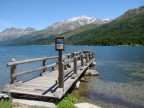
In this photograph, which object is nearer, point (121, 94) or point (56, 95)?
point (56, 95)

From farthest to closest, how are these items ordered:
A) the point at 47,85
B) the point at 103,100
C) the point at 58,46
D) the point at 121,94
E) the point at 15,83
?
the point at 121,94, the point at 103,100, the point at 47,85, the point at 15,83, the point at 58,46

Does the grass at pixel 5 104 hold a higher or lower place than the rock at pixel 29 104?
lower

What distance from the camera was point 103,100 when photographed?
1673cm

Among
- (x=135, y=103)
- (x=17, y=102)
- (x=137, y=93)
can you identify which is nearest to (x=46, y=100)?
(x=17, y=102)

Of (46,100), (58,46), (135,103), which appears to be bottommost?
(135,103)

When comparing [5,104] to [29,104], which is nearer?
[29,104]

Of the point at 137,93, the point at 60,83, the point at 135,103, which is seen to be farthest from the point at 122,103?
the point at 60,83

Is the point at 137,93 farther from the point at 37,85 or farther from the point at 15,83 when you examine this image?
the point at 15,83

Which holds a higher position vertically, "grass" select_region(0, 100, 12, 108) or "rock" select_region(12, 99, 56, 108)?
"rock" select_region(12, 99, 56, 108)

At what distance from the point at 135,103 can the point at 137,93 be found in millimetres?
3000

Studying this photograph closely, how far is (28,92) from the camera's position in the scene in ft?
43.1

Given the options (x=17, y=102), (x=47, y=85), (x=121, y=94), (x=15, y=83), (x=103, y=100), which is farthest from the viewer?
(x=121, y=94)

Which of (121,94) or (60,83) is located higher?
(60,83)

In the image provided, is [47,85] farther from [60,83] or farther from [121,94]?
[121,94]
